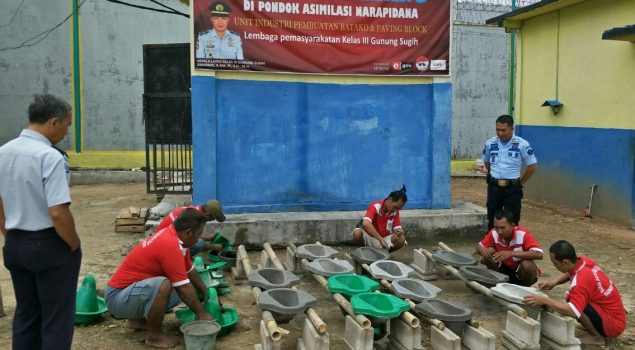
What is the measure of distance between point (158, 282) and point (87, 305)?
3.34ft

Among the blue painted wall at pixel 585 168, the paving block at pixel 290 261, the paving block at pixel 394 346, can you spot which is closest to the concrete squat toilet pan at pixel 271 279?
the paving block at pixel 394 346

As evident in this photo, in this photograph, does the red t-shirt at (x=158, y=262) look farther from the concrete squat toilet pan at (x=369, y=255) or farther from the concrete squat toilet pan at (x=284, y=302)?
the concrete squat toilet pan at (x=369, y=255)

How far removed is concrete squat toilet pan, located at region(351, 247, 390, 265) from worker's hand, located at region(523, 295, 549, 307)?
70.7 inches

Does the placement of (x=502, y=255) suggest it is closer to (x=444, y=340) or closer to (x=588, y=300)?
(x=588, y=300)

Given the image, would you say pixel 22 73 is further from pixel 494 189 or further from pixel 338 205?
pixel 494 189

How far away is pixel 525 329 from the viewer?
166 inches

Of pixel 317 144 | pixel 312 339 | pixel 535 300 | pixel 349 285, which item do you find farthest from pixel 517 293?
pixel 317 144

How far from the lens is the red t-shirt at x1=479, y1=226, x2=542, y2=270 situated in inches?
215

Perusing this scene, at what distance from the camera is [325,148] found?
8.02 m

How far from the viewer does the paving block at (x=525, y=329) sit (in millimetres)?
4168

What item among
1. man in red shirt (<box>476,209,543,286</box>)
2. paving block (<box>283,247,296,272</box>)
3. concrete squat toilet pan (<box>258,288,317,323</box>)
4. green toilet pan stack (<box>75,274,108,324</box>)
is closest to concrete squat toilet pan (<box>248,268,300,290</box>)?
concrete squat toilet pan (<box>258,288,317,323</box>)

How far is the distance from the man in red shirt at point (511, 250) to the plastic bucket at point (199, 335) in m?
2.87

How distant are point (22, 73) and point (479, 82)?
39.7 feet

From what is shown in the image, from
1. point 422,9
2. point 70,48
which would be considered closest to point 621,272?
point 422,9
